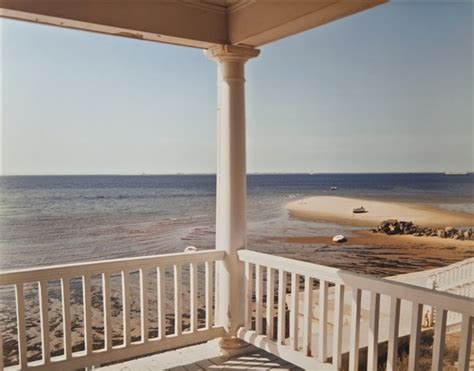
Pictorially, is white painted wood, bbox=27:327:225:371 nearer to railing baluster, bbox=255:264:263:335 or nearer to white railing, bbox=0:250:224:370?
white railing, bbox=0:250:224:370

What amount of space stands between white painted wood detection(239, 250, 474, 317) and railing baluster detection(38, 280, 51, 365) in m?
1.35

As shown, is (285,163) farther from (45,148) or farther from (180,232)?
(45,148)

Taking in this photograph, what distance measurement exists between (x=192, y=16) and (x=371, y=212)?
2860 cm

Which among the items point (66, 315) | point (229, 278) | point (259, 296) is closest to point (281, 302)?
point (259, 296)

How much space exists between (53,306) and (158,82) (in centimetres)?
2429

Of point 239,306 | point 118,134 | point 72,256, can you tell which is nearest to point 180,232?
point 72,256

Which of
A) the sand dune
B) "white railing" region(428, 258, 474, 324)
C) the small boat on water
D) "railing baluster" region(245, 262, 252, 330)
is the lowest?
the small boat on water

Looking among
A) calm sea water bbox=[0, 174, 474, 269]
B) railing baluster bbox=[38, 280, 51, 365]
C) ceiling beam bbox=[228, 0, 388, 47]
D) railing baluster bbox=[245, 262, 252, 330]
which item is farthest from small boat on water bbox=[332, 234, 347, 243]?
railing baluster bbox=[38, 280, 51, 365]

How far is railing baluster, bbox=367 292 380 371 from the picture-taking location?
2.10 metres

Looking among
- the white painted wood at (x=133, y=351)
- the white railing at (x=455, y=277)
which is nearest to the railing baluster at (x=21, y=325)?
the white painted wood at (x=133, y=351)

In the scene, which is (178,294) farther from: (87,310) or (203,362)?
(87,310)

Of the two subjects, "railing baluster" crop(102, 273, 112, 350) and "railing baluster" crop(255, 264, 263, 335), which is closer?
"railing baluster" crop(102, 273, 112, 350)

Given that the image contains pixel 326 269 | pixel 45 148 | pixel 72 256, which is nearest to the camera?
pixel 326 269

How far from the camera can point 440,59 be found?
28156 mm
